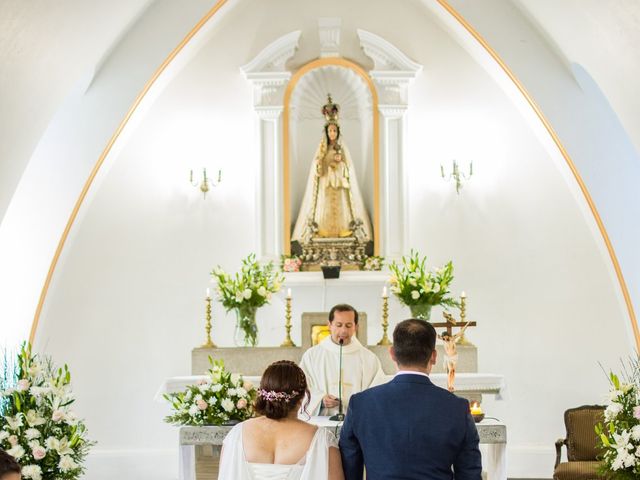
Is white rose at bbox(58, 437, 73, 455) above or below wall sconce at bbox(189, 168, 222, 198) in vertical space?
below

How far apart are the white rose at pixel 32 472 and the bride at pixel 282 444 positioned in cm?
232

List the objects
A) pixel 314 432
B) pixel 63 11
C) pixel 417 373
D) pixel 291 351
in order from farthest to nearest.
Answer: pixel 291 351, pixel 63 11, pixel 314 432, pixel 417 373

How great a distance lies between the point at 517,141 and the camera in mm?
11430

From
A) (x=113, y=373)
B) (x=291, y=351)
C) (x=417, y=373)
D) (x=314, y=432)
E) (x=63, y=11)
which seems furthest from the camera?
(x=113, y=373)

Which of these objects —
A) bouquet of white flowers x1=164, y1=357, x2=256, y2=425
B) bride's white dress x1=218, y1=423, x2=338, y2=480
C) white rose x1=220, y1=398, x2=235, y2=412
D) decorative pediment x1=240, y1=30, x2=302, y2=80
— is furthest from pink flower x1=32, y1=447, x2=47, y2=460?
decorative pediment x1=240, y1=30, x2=302, y2=80

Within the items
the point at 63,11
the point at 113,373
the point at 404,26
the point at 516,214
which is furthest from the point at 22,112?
the point at 516,214

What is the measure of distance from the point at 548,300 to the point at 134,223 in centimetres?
467

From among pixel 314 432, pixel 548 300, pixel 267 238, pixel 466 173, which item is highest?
pixel 466 173

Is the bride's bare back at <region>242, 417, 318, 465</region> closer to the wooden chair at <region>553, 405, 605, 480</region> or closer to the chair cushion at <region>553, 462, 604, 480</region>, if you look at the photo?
the chair cushion at <region>553, 462, 604, 480</region>

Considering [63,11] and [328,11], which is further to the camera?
[328,11]

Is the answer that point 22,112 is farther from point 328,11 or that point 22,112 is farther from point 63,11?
point 328,11

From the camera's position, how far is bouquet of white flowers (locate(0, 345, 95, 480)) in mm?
6547

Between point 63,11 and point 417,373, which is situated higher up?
point 63,11

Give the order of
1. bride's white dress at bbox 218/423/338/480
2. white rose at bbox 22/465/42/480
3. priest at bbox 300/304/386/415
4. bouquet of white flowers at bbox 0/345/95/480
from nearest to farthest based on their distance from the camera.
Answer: bride's white dress at bbox 218/423/338/480 → white rose at bbox 22/465/42/480 → bouquet of white flowers at bbox 0/345/95/480 → priest at bbox 300/304/386/415
